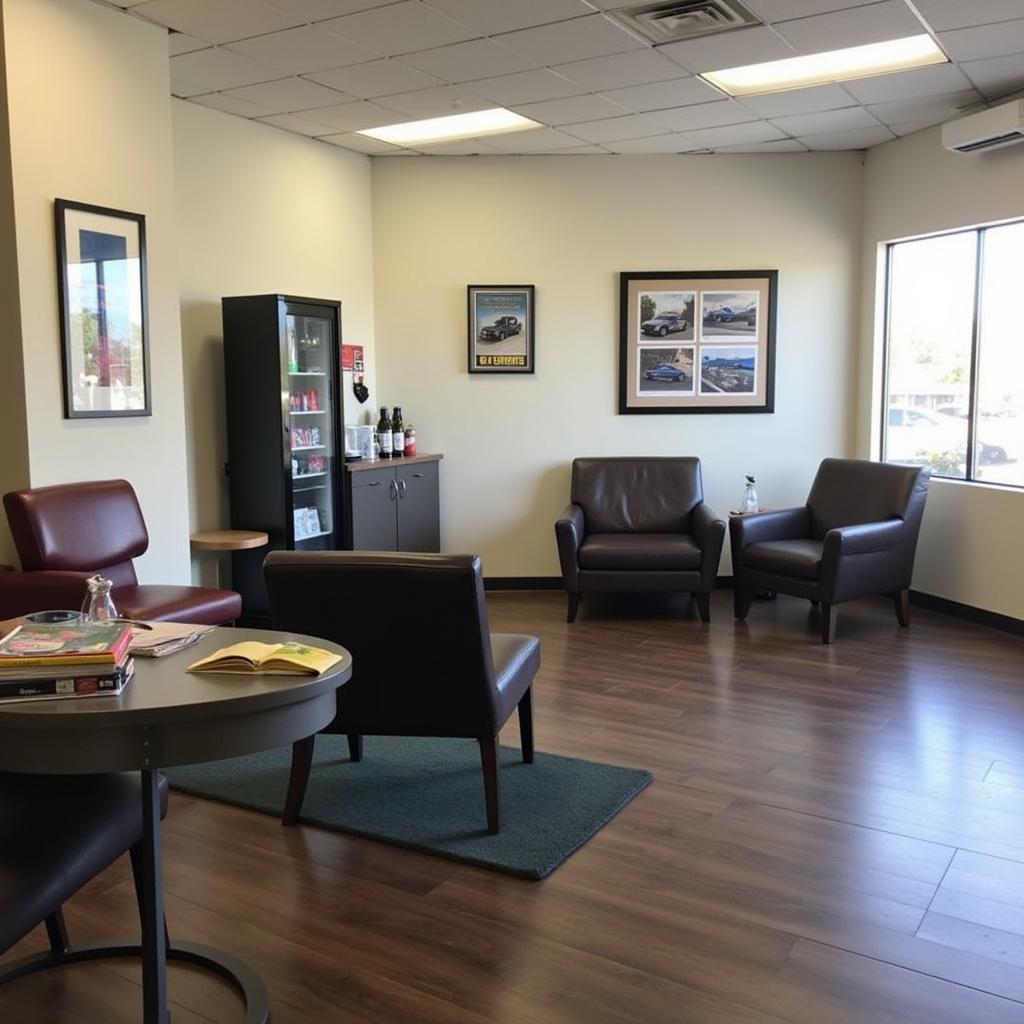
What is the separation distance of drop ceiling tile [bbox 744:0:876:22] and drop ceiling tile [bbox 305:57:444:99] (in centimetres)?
171

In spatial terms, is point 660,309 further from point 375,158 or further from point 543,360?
point 375,158

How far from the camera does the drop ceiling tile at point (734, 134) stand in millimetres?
6137

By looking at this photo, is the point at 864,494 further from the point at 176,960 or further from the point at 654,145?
the point at 176,960

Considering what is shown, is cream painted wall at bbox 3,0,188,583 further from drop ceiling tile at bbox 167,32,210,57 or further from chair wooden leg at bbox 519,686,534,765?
chair wooden leg at bbox 519,686,534,765

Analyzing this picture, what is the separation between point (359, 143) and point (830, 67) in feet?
9.66

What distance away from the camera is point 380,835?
3.15 m

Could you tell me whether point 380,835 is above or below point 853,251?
below

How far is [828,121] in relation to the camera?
598 centimetres

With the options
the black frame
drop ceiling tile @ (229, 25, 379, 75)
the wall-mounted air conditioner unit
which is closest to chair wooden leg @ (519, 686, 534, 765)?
the black frame

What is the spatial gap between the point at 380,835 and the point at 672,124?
4.61 meters

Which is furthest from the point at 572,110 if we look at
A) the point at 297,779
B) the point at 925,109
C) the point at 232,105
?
the point at 297,779

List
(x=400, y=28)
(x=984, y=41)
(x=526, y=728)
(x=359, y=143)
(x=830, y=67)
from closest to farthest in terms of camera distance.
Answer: (x=526, y=728), (x=400, y=28), (x=984, y=41), (x=830, y=67), (x=359, y=143)

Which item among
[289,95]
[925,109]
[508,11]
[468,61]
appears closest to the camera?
[508,11]

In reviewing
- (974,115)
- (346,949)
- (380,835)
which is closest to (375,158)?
(974,115)
